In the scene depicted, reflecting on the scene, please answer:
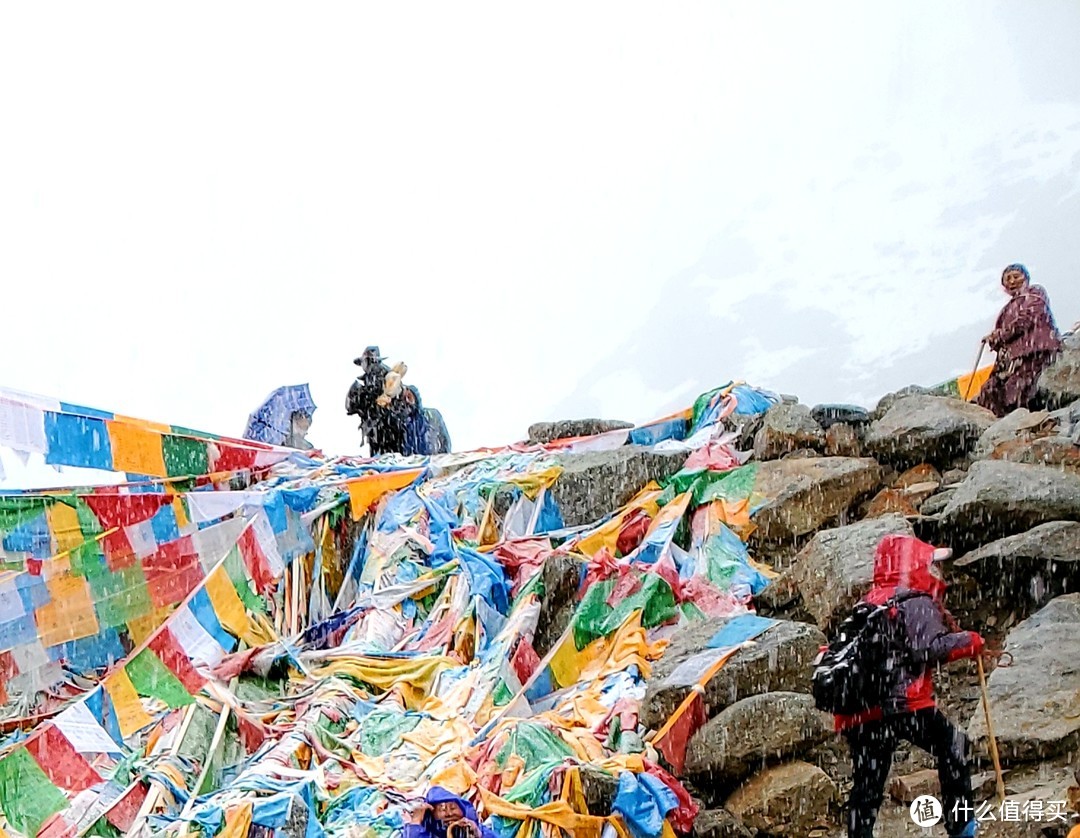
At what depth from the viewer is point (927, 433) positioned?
32.6 ft

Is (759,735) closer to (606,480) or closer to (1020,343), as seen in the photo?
(606,480)

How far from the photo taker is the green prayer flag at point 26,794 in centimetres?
741

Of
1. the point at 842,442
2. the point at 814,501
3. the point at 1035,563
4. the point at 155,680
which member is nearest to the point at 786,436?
the point at 842,442

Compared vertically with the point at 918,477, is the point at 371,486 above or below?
above

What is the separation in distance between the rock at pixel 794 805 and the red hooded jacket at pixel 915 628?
111 centimetres

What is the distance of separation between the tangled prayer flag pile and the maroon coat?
2775mm

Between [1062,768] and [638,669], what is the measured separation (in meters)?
3.16

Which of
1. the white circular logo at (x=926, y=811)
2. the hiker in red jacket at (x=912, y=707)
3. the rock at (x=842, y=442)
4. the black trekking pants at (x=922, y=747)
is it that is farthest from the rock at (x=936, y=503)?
the black trekking pants at (x=922, y=747)

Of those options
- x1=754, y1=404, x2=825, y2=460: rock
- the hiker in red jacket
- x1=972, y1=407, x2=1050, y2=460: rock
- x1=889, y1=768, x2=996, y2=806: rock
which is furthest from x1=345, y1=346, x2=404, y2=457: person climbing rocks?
the hiker in red jacket

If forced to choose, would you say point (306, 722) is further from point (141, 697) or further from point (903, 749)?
point (903, 749)

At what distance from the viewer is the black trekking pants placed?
5.36 meters

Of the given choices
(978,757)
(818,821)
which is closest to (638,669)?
(818,821)

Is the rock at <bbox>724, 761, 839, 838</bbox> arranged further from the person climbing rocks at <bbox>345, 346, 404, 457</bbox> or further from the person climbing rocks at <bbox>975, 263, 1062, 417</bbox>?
the person climbing rocks at <bbox>345, 346, 404, 457</bbox>

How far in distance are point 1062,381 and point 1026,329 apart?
668 mm
